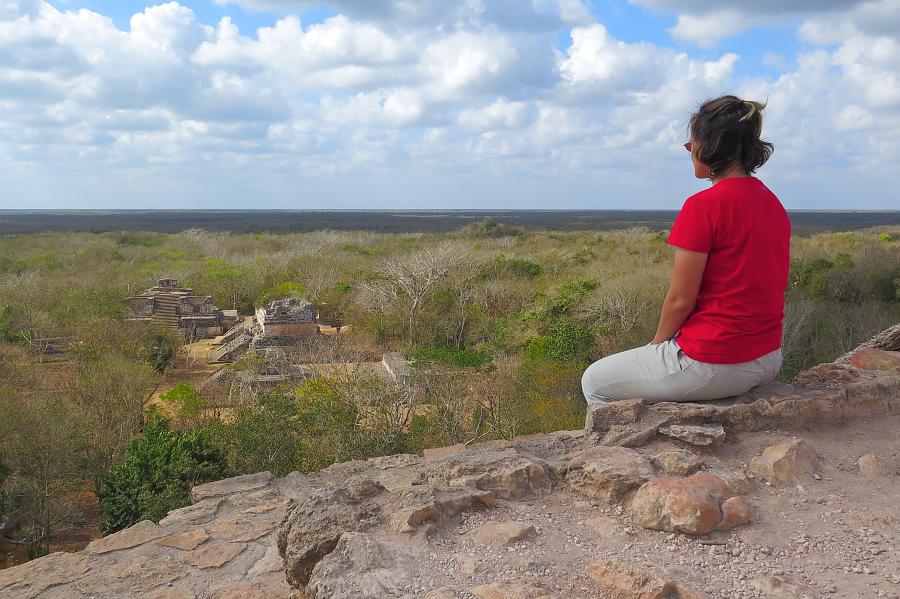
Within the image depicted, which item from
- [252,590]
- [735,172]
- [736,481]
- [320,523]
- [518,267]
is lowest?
[518,267]

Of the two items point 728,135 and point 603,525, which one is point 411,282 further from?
point 603,525

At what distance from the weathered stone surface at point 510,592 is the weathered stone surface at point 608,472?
68 cm

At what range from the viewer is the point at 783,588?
1864 millimetres

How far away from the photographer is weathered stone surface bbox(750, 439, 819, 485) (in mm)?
2506

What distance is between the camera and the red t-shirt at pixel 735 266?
2.46m

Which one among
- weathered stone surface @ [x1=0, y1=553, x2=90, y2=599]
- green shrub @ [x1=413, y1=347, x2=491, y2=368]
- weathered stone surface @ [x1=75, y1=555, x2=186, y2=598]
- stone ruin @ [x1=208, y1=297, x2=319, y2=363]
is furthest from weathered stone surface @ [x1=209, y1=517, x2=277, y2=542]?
stone ruin @ [x1=208, y1=297, x2=319, y2=363]

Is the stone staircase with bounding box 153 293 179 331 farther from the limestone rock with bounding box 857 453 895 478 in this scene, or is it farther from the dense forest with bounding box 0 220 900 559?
the limestone rock with bounding box 857 453 895 478

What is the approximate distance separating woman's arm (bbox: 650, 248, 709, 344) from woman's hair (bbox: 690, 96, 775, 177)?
367mm

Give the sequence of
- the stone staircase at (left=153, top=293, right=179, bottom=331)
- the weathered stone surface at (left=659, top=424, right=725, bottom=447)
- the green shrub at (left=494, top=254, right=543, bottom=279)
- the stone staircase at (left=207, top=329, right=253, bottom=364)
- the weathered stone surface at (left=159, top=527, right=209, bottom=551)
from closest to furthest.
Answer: the weathered stone surface at (left=659, top=424, right=725, bottom=447) → the weathered stone surface at (left=159, top=527, right=209, bottom=551) → the stone staircase at (left=207, top=329, right=253, bottom=364) → the stone staircase at (left=153, top=293, right=179, bottom=331) → the green shrub at (left=494, top=254, right=543, bottom=279)

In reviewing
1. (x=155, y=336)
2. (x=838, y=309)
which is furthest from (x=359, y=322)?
(x=838, y=309)

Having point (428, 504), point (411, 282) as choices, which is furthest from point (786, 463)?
point (411, 282)

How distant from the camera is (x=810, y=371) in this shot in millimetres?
3328

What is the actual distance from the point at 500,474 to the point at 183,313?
1883 cm

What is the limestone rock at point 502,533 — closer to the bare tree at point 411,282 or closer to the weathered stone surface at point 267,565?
the weathered stone surface at point 267,565
